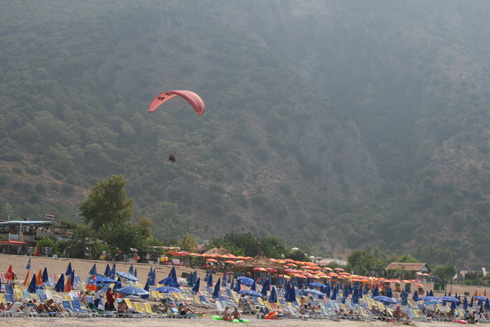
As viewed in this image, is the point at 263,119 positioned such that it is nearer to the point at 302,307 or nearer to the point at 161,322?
the point at 302,307

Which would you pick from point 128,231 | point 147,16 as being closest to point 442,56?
point 147,16

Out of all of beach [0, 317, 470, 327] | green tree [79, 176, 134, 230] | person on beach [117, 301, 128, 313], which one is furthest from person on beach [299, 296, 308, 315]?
green tree [79, 176, 134, 230]

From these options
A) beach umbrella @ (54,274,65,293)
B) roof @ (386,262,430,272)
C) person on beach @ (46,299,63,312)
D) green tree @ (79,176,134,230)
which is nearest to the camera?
person on beach @ (46,299,63,312)

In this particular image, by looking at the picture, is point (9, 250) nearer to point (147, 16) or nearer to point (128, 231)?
point (128, 231)

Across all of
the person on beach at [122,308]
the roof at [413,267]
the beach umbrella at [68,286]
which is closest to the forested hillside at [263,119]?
the roof at [413,267]

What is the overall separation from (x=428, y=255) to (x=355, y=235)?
64.7 ft

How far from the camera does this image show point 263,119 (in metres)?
117

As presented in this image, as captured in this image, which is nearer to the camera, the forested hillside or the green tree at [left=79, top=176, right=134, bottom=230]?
the green tree at [left=79, top=176, right=134, bottom=230]

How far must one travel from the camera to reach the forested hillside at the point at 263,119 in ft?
287

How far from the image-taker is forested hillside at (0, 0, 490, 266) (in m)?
87.4

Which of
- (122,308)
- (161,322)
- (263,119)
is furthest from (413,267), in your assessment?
(263,119)

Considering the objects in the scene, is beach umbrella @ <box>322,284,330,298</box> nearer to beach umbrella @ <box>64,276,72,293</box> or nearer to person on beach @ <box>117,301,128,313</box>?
person on beach @ <box>117,301,128,313</box>

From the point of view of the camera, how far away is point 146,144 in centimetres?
10056

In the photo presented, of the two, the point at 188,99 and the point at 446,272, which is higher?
the point at 188,99
